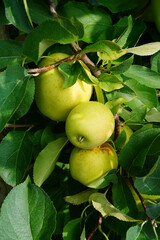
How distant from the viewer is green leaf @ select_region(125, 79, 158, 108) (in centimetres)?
83

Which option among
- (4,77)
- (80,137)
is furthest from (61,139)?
(4,77)

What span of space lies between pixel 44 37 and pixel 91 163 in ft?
1.03

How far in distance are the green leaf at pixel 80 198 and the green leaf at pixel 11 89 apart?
284mm

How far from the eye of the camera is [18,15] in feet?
2.25

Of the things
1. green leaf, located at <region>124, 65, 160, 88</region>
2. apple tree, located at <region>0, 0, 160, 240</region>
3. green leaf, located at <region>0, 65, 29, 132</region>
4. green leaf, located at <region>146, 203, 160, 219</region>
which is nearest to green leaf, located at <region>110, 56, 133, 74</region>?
apple tree, located at <region>0, 0, 160, 240</region>

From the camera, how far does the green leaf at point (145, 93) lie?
0.83 meters

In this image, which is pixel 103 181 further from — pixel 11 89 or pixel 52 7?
pixel 52 7

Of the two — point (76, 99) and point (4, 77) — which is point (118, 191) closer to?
point (76, 99)

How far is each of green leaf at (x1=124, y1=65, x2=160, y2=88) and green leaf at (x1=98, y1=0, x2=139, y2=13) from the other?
0.59 ft

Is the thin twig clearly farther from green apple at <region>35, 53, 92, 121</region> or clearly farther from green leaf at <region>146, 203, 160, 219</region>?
green leaf at <region>146, 203, 160, 219</region>

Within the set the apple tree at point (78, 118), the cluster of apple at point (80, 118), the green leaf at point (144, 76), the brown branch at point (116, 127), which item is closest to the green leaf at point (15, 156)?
the apple tree at point (78, 118)

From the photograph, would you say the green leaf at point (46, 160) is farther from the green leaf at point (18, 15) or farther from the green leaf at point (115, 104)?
the green leaf at point (18, 15)

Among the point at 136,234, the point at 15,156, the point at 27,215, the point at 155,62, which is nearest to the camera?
the point at 27,215

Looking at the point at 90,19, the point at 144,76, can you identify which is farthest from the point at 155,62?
the point at 90,19
